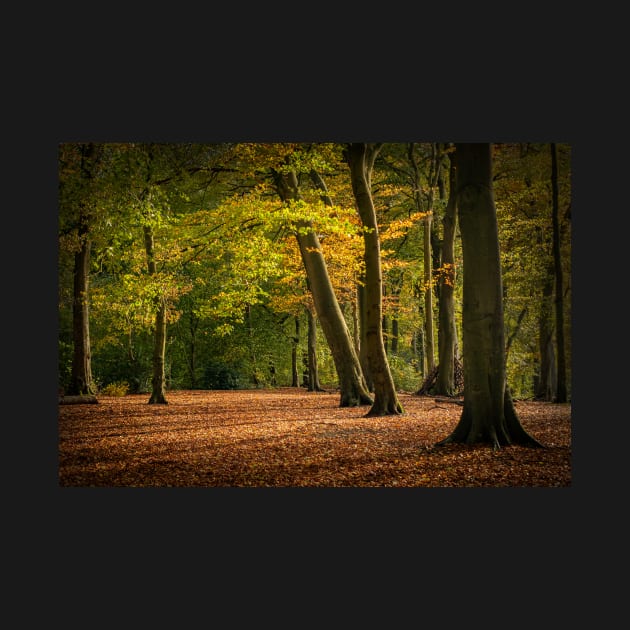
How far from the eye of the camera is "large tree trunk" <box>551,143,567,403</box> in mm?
6523

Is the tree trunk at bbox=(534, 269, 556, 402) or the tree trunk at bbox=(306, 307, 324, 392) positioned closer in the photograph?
the tree trunk at bbox=(534, 269, 556, 402)

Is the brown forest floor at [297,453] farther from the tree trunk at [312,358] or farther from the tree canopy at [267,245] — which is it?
the tree trunk at [312,358]

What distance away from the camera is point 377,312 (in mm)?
8555

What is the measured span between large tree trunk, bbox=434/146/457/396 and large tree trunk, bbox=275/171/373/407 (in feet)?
5.94

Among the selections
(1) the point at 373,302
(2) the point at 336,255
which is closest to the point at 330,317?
(2) the point at 336,255

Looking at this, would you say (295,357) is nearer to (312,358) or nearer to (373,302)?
(312,358)

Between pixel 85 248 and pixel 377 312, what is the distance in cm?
404

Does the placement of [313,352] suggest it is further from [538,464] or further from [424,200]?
[538,464]

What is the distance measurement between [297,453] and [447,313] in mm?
6619

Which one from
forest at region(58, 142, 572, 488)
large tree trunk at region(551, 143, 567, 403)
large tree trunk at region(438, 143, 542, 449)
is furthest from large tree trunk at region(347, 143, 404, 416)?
large tree trunk at region(551, 143, 567, 403)

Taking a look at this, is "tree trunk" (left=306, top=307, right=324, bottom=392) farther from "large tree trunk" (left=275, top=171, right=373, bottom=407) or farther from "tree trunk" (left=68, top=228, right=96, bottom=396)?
"tree trunk" (left=68, top=228, right=96, bottom=396)

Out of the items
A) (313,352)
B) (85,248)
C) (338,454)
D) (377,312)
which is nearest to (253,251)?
(377,312)

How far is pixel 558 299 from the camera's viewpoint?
6.75 metres

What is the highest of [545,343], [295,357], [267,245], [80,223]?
Result: [267,245]
